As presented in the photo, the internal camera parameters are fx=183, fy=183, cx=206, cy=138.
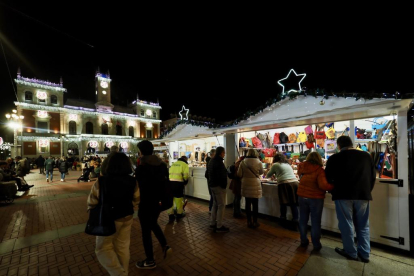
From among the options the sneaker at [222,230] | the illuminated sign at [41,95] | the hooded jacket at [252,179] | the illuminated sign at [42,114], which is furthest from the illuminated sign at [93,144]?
the hooded jacket at [252,179]

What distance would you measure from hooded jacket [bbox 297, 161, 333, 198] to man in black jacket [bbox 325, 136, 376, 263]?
6.4 inches

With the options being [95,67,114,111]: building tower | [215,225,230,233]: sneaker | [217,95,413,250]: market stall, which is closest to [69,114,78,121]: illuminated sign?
[95,67,114,111]: building tower

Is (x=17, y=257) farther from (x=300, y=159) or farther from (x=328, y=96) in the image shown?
(x=328, y=96)

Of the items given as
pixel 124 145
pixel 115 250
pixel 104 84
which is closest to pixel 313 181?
pixel 115 250

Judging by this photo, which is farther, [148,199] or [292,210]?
[292,210]

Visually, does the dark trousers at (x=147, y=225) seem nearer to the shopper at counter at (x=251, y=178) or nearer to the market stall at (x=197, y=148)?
the shopper at counter at (x=251, y=178)

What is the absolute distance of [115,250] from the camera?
7.82 feet

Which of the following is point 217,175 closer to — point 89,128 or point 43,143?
point 43,143

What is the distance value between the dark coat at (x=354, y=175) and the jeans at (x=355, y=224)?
15 centimetres

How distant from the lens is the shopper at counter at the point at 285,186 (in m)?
3.99

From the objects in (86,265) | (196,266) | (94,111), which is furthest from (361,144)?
(94,111)

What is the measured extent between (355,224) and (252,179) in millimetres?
1856

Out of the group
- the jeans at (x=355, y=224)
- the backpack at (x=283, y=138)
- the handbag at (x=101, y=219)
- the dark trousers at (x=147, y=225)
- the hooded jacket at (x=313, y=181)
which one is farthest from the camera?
the backpack at (x=283, y=138)

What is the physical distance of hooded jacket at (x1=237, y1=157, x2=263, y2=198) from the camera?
405cm
